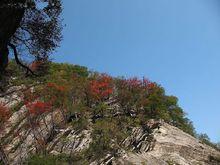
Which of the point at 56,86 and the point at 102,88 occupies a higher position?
the point at 102,88

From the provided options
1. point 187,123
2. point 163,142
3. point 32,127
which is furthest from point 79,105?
point 187,123

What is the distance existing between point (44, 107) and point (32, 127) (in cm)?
424

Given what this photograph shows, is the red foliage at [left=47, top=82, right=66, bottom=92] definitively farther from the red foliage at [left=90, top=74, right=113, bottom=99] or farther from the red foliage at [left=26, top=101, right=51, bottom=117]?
Answer: the red foliage at [left=90, top=74, right=113, bottom=99]

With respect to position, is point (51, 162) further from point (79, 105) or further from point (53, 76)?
point (53, 76)

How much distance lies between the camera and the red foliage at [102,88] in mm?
68762

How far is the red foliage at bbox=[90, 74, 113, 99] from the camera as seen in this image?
6876cm

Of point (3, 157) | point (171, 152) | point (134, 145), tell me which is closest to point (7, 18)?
point (171, 152)

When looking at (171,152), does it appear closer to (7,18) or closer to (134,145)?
(134,145)

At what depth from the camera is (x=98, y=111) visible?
217 ft

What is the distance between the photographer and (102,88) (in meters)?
70.3

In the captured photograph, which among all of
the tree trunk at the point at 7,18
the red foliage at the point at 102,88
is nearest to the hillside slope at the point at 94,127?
the red foliage at the point at 102,88

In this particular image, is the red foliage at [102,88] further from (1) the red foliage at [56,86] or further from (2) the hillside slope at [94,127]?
(1) the red foliage at [56,86]

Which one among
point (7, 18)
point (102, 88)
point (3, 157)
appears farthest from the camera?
point (102, 88)

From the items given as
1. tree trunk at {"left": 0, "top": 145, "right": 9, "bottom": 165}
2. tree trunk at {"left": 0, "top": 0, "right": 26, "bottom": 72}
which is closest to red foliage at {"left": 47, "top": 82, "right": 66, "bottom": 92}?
tree trunk at {"left": 0, "top": 145, "right": 9, "bottom": 165}
